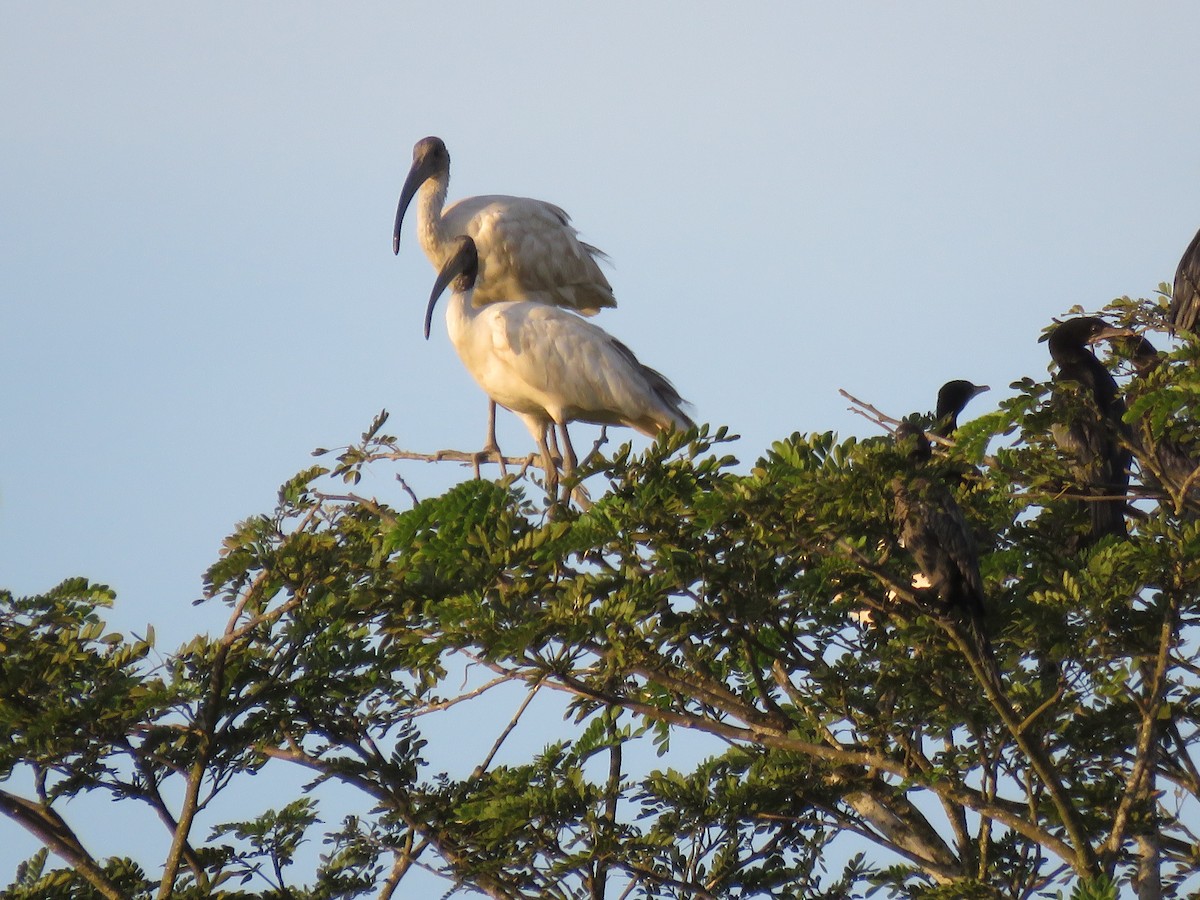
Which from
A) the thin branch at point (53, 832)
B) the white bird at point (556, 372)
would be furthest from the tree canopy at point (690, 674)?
the white bird at point (556, 372)

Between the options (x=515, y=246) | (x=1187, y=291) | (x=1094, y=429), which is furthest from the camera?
(x=515, y=246)

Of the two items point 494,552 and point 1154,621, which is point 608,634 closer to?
point 494,552

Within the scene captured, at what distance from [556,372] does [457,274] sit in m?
1.32

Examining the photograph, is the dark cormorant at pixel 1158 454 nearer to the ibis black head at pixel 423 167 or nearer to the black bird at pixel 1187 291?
the black bird at pixel 1187 291

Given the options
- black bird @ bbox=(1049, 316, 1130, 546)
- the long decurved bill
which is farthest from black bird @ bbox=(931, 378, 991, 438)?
the long decurved bill

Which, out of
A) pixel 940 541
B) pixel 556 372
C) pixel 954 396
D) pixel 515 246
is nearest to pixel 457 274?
pixel 515 246

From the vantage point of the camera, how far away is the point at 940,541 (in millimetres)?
5316

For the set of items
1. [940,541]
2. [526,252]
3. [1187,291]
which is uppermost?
[526,252]

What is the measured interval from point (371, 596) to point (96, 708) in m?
0.87

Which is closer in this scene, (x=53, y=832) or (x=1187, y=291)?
(x=53, y=832)

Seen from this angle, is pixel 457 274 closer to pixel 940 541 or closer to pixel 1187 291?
pixel 1187 291

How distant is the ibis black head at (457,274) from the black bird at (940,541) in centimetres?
414

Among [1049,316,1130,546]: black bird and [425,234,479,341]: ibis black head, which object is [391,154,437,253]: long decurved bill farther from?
[1049,316,1130,546]: black bird

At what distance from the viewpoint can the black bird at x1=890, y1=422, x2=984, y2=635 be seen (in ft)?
16.4
